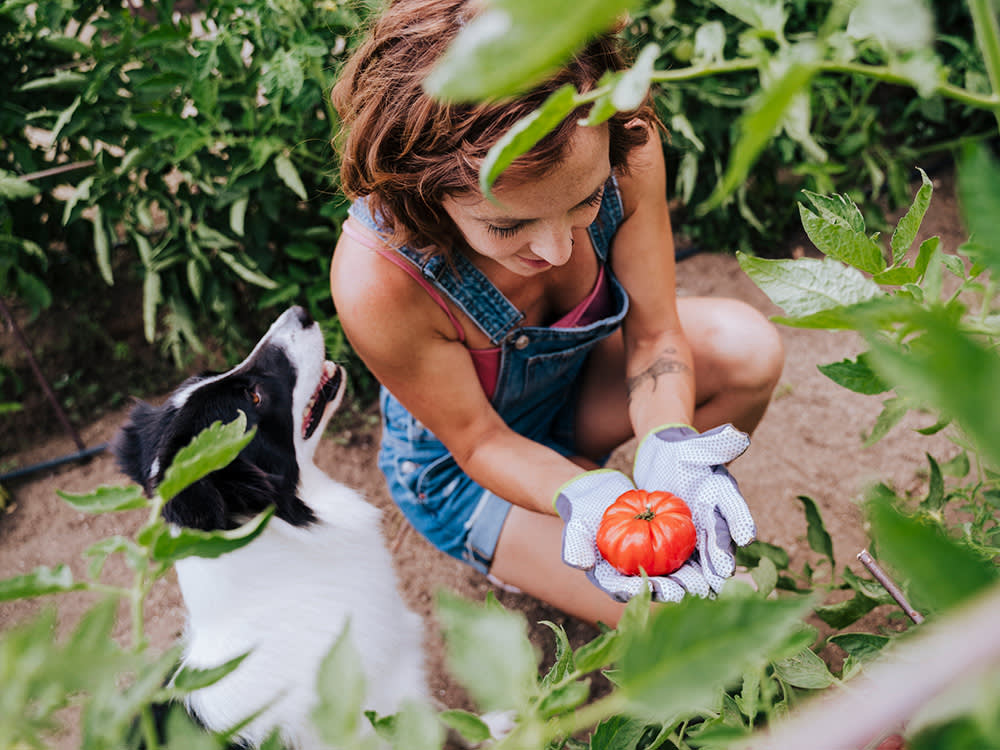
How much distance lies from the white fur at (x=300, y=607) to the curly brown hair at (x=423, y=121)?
590mm

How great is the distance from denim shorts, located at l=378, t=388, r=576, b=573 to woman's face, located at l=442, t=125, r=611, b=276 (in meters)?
0.68

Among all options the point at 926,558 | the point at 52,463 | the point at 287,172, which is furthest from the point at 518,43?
the point at 52,463

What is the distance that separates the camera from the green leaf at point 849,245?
0.56 meters

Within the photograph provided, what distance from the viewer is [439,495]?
A: 1.82m

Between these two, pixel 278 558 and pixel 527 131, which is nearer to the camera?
pixel 527 131

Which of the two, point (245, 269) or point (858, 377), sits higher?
point (858, 377)

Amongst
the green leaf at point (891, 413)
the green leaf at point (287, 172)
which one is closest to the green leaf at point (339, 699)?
the green leaf at point (891, 413)

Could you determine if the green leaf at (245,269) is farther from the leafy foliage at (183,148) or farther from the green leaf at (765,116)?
the green leaf at (765,116)

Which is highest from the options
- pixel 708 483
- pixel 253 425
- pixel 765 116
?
pixel 765 116

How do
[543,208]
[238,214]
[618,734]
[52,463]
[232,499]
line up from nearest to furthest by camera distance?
[618,734] → [543,208] → [232,499] → [238,214] → [52,463]

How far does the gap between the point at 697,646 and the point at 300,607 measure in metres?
1.33

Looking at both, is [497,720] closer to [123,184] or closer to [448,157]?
[448,157]

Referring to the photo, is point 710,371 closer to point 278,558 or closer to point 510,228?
point 510,228

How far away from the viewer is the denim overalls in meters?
1.50
